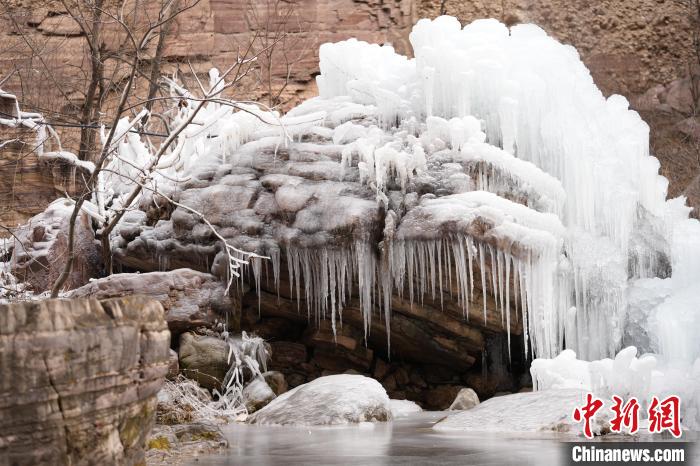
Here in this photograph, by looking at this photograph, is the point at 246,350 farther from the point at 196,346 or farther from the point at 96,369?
the point at 96,369

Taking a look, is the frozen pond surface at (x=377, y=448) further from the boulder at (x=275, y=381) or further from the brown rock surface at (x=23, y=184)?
the brown rock surface at (x=23, y=184)

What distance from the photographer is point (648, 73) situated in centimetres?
1908

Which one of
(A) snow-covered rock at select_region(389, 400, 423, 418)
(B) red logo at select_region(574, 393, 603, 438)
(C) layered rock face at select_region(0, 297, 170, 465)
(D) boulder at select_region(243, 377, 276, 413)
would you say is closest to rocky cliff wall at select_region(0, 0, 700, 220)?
(D) boulder at select_region(243, 377, 276, 413)

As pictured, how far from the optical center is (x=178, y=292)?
10.1 m

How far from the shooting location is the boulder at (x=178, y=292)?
9953mm

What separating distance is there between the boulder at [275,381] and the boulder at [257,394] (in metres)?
0.21

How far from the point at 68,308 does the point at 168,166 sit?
7.59m

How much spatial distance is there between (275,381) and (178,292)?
150 cm

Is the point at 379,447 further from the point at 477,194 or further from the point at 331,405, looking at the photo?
the point at 477,194

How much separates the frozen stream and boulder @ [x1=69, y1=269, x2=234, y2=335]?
2.83 metres

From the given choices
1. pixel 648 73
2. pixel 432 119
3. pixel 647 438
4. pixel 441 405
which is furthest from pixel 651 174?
pixel 648 73

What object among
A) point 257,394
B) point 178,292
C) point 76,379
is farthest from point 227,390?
point 76,379

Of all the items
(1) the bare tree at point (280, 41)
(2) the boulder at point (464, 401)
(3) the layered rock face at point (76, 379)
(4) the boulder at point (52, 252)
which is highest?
(1) the bare tree at point (280, 41)

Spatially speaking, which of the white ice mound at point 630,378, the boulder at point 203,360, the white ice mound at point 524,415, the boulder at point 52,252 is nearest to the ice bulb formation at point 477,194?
the boulder at point 203,360
